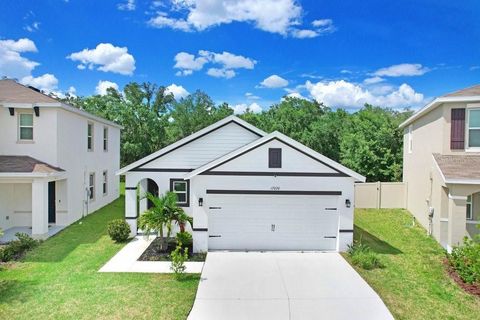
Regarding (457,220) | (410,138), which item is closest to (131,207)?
(457,220)

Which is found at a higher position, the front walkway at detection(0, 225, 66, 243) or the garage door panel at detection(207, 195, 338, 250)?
the garage door panel at detection(207, 195, 338, 250)

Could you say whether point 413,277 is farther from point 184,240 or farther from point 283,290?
point 184,240

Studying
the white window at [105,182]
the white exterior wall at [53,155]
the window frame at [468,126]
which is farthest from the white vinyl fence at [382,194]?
the white window at [105,182]

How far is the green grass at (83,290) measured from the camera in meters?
7.07

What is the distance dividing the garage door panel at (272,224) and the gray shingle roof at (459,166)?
176 inches

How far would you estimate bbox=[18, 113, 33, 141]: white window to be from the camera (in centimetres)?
1395

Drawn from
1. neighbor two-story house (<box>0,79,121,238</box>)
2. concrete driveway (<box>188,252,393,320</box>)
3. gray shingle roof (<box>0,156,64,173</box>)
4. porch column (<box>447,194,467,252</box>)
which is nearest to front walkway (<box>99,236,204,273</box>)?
concrete driveway (<box>188,252,393,320</box>)

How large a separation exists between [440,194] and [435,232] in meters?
1.76

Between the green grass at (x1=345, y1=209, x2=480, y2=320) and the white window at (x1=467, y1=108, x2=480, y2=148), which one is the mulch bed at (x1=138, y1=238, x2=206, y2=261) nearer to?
the green grass at (x1=345, y1=209, x2=480, y2=320)

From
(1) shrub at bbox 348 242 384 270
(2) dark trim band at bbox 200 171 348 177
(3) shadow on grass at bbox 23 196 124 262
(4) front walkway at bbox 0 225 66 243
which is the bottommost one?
(3) shadow on grass at bbox 23 196 124 262

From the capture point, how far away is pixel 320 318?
6973 mm

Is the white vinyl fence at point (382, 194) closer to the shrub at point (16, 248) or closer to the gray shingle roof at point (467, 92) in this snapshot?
the gray shingle roof at point (467, 92)

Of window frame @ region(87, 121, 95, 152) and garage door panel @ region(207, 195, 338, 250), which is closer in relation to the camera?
garage door panel @ region(207, 195, 338, 250)

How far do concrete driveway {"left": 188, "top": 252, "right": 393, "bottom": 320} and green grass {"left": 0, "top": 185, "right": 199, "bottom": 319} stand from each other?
0.64 m
